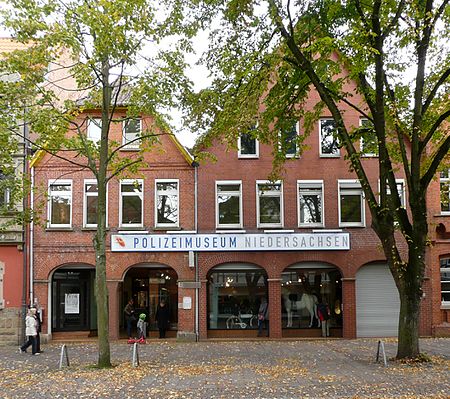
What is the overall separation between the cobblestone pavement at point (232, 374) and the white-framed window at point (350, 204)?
5.85 m

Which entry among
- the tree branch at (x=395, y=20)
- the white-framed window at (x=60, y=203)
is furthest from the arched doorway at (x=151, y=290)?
the tree branch at (x=395, y=20)

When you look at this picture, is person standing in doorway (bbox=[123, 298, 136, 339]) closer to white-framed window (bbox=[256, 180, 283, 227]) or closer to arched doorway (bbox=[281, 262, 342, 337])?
arched doorway (bbox=[281, 262, 342, 337])

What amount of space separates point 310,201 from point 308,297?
4.13 m

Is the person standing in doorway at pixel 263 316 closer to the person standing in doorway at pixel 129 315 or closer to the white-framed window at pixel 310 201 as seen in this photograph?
the white-framed window at pixel 310 201

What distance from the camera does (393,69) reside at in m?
18.1

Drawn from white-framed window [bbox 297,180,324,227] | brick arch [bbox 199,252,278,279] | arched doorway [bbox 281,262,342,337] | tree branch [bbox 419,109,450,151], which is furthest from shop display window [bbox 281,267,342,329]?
tree branch [bbox 419,109,450,151]

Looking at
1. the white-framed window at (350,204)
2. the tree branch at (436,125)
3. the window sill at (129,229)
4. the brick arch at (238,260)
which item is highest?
the tree branch at (436,125)

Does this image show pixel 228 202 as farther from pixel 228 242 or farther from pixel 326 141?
pixel 326 141

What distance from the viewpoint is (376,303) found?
25328 mm

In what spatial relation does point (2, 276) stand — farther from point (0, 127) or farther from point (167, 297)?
point (0, 127)

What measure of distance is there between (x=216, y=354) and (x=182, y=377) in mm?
5179

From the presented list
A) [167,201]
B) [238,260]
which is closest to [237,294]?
[238,260]

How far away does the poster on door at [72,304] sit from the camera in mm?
26266

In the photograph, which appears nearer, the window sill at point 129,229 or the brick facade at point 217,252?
the brick facade at point 217,252
